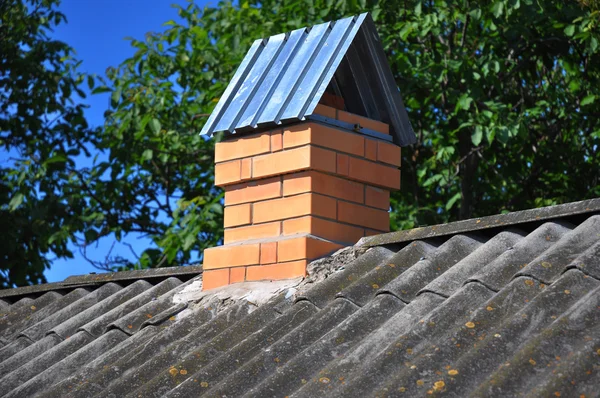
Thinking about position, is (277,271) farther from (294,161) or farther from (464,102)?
(464,102)

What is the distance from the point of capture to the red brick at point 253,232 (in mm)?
4605

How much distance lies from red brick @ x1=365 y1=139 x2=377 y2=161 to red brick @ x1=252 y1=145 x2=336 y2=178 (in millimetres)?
255

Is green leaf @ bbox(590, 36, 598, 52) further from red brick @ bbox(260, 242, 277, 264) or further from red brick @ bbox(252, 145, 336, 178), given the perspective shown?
red brick @ bbox(260, 242, 277, 264)

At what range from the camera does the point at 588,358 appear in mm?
2559

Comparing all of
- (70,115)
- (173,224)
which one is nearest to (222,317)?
(173,224)

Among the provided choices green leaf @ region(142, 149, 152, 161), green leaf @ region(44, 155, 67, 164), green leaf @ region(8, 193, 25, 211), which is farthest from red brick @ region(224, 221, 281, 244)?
green leaf @ region(8, 193, 25, 211)

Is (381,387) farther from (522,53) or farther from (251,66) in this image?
(522,53)

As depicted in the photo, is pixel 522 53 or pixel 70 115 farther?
pixel 70 115

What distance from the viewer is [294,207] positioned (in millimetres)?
4523

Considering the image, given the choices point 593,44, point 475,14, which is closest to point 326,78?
point 593,44

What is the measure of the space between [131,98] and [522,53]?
467 cm

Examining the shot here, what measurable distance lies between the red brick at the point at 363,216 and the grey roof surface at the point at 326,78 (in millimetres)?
480

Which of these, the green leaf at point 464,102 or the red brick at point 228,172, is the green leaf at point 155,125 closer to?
the green leaf at point 464,102

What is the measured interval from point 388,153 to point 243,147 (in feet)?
2.50
